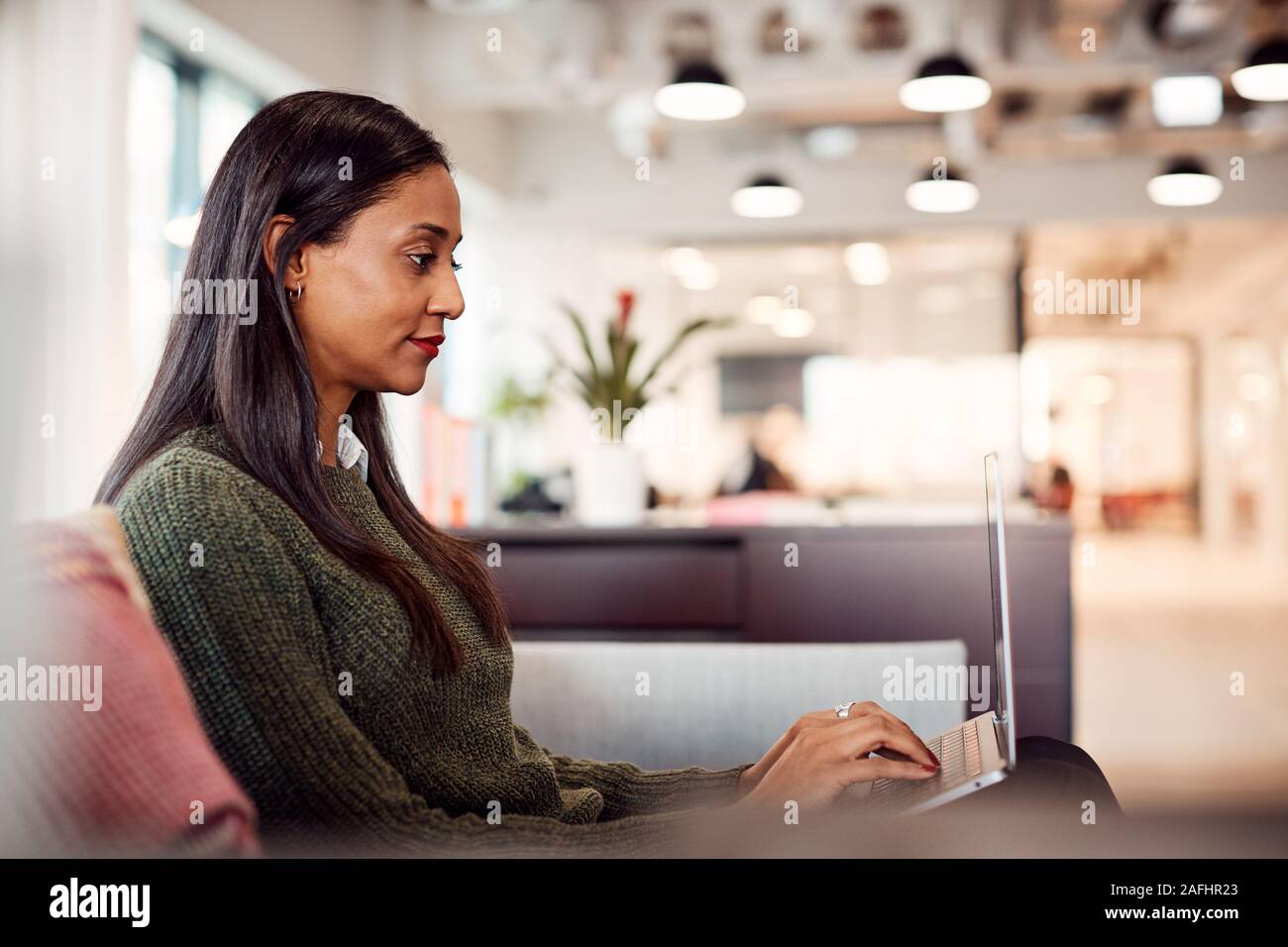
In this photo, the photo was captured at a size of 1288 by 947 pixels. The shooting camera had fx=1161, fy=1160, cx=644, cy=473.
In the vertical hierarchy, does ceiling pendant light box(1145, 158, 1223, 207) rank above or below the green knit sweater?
above

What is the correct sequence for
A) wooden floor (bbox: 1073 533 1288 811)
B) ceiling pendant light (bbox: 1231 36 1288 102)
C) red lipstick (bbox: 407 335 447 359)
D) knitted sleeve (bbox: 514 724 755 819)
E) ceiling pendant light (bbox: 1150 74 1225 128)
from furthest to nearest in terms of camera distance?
1. ceiling pendant light (bbox: 1150 74 1225 128)
2. ceiling pendant light (bbox: 1231 36 1288 102)
3. knitted sleeve (bbox: 514 724 755 819)
4. red lipstick (bbox: 407 335 447 359)
5. wooden floor (bbox: 1073 533 1288 811)

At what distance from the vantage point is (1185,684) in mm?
5117

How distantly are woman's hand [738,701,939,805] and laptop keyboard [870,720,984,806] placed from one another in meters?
0.01

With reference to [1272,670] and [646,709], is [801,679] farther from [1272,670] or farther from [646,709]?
[1272,670]

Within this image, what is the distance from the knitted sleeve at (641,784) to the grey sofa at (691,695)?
0.97ft

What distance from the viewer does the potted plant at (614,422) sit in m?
2.96

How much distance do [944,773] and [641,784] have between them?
0.46 metres

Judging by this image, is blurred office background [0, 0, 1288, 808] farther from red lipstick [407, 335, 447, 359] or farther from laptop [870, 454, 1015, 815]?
red lipstick [407, 335, 447, 359]

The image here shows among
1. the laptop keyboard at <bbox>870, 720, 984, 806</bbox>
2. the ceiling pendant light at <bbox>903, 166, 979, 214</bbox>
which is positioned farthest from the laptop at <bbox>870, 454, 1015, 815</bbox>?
the ceiling pendant light at <bbox>903, 166, 979, 214</bbox>

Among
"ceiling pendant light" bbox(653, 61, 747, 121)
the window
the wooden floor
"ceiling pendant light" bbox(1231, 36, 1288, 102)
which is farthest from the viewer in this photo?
the window

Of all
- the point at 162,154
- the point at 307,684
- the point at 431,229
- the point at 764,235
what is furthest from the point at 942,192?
the point at 307,684

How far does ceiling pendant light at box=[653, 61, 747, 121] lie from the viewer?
3.83 meters

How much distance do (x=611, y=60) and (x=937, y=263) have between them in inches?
142
